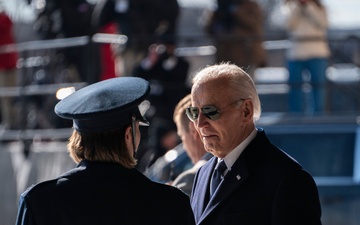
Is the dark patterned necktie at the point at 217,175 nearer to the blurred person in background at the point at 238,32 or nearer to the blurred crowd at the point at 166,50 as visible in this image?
the blurred crowd at the point at 166,50

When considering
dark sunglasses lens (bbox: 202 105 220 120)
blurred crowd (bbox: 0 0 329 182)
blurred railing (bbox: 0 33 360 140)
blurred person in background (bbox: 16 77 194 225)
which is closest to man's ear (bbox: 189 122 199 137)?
dark sunglasses lens (bbox: 202 105 220 120)

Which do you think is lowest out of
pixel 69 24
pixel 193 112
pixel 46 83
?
pixel 46 83

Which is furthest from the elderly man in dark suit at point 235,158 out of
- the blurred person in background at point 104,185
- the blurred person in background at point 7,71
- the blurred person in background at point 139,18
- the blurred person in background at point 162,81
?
the blurred person in background at point 7,71

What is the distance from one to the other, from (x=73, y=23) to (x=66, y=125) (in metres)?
1.23

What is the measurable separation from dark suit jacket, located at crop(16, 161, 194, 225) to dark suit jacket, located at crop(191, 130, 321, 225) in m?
0.36

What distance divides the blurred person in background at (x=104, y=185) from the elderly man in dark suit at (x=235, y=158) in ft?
1.12

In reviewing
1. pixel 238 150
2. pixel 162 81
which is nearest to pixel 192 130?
pixel 238 150

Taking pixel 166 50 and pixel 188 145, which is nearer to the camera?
pixel 188 145

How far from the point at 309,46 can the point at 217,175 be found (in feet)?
21.3

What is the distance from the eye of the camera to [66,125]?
11711 mm

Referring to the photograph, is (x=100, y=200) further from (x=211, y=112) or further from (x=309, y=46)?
(x=309, y=46)

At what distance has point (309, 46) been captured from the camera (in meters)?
10.8

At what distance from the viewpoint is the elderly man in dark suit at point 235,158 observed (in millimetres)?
4164

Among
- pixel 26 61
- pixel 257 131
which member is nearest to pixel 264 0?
pixel 26 61
